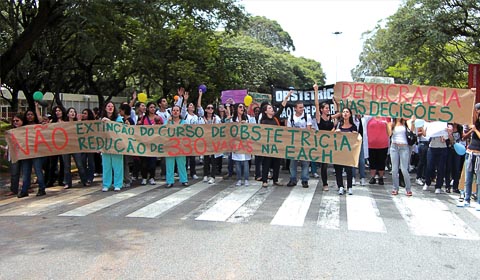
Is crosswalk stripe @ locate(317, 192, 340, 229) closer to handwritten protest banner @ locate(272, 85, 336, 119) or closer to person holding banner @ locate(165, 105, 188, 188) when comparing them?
person holding banner @ locate(165, 105, 188, 188)

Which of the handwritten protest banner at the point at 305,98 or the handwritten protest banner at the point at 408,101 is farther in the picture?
the handwritten protest banner at the point at 305,98

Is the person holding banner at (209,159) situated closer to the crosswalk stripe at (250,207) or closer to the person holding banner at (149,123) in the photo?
the person holding banner at (149,123)

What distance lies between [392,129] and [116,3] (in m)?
8.33

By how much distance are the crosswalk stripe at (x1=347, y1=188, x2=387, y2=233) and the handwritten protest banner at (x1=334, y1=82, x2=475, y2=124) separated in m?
1.76

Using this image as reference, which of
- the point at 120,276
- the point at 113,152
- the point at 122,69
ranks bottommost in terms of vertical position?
the point at 120,276

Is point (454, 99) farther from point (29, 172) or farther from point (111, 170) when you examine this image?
point (29, 172)

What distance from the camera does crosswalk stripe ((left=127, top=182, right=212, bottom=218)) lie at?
728 centimetres

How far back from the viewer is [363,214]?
7281 mm

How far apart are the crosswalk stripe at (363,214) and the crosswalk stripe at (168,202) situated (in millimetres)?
2898

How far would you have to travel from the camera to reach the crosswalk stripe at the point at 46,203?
770cm

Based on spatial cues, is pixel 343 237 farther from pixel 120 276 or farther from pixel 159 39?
pixel 159 39

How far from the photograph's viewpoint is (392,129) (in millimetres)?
9188

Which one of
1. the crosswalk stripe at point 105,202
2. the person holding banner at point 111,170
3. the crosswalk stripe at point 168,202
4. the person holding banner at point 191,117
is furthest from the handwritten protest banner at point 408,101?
the person holding banner at point 111,170

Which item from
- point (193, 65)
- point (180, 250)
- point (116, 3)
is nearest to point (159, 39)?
point (193, 65)
